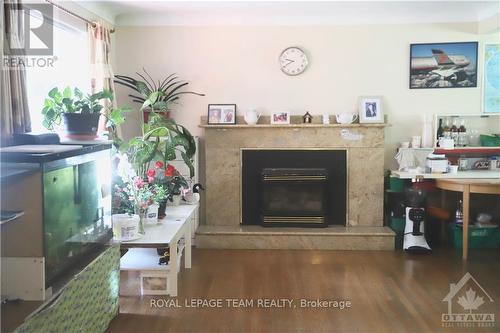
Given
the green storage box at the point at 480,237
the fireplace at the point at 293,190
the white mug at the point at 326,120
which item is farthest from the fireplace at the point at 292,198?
the green storage box at the point at 480,237

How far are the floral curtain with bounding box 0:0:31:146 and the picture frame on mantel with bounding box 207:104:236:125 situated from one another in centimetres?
234

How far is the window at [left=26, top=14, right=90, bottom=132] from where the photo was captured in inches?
139

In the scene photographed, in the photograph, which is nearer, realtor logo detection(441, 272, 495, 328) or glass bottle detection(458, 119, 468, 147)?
realtor logo detection(441, 272, 495, 328)

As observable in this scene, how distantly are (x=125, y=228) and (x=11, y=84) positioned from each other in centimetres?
112

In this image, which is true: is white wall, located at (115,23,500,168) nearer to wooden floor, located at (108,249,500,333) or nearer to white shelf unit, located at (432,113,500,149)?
white shelf unit, located at (432,113,500,149)

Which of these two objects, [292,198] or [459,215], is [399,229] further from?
[292,198]

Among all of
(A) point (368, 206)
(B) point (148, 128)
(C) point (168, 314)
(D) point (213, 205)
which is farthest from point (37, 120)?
(A) point (368, 206)

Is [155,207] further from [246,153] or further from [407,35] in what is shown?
[407,35]

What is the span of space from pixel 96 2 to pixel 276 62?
1.91m

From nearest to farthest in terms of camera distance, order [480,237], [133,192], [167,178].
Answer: [133,192] < [167,178] < [480,237]

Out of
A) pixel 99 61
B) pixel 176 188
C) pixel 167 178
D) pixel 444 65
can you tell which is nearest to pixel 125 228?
pixel 167 178

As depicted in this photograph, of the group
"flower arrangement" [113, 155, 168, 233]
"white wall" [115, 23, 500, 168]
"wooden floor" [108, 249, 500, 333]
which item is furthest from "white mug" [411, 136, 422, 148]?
"flower arrangement" [113, 155, 168, 233]

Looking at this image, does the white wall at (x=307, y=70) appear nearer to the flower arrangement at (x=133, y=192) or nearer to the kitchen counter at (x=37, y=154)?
the flower arrangement at (x=133, y=192)

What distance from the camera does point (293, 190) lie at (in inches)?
201
